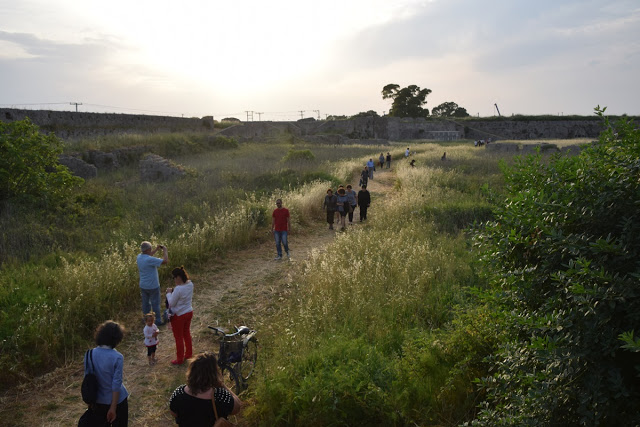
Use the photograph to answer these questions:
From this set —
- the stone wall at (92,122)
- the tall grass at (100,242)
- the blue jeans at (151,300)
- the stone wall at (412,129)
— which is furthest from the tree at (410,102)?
the blue jeans at (151,300)

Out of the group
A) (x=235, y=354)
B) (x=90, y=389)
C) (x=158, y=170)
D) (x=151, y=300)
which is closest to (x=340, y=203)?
(x=151, y=300)

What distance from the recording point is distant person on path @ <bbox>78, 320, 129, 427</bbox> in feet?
12.2

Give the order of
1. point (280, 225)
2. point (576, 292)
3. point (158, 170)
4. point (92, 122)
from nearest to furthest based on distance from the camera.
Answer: point (576, 292) → point (280, 225) → point (158, 170) → point (92, 122)

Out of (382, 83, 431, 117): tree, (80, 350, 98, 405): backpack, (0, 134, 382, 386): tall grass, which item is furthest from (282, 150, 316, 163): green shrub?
(382, 83, 431, 117): tree

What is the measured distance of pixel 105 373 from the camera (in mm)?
3715

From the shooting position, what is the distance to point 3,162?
11250 mm

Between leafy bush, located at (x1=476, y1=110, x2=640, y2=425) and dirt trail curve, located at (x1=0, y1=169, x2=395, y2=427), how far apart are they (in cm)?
304

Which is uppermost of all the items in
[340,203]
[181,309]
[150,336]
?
[340,203]

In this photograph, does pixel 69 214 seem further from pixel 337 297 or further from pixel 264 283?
pixel 337 297

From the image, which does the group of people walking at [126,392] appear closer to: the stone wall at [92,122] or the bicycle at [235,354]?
Answer: the bicycle at [235,354]

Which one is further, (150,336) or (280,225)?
(280,225)

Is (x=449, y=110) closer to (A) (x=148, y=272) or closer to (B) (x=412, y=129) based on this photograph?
(B) (x=412, y=129)

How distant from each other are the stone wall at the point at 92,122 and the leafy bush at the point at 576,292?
25.7 m

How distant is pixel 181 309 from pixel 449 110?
84020 millimetres
